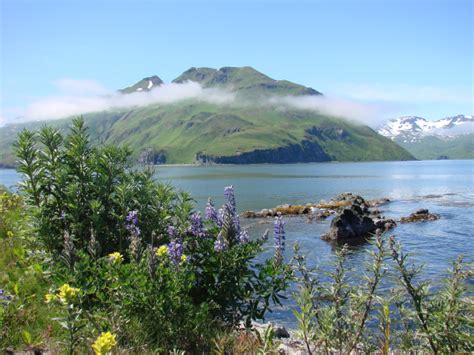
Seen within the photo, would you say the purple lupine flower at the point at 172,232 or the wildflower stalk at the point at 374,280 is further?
the purple lupine flower at the point at 172,232

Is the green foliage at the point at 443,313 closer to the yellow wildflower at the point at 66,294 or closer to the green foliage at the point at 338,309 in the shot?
the green foliage at the point at 338,309

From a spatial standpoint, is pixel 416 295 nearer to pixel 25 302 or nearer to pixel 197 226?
pixel 197 226

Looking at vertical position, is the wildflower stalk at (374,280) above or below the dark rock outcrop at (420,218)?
above

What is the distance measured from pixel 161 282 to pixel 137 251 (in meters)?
1.17

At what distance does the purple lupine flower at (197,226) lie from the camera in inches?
329

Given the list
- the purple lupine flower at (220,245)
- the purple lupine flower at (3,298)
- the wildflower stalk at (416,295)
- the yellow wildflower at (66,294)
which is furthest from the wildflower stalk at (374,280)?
the purple lupine flower at (3,298)

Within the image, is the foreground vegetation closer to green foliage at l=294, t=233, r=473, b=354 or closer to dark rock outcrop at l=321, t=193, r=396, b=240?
green foliage at l=294, t=233, r=473, b=354

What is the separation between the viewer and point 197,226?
8461 millimetres

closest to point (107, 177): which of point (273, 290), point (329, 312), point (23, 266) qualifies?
point (23, 266)

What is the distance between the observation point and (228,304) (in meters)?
7.93

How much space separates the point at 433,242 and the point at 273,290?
117 ft

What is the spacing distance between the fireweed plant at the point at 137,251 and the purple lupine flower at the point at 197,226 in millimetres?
21

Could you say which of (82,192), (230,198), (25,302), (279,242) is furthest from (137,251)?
(82,192)

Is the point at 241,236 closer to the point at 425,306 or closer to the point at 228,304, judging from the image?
the point at 228,304
